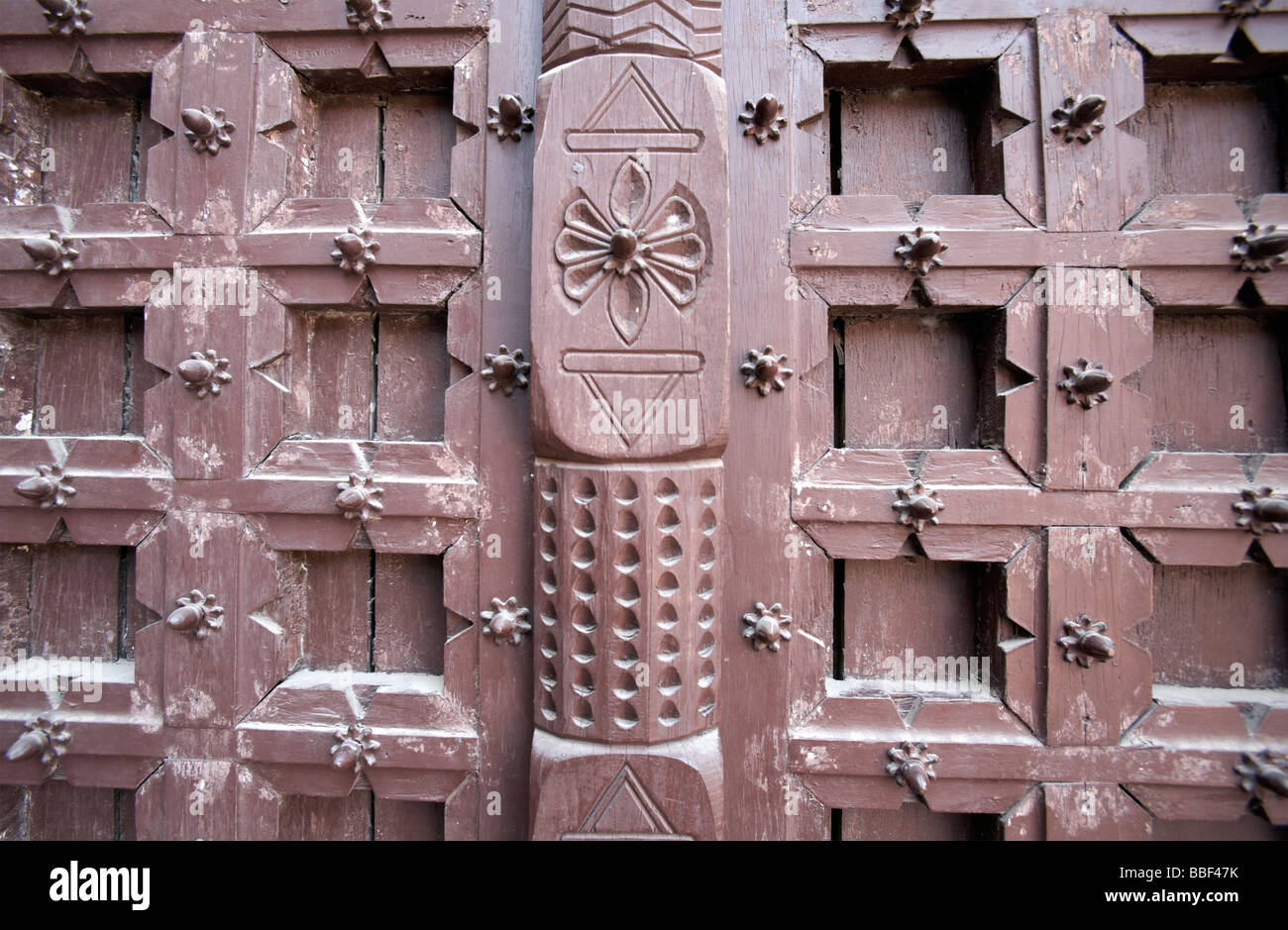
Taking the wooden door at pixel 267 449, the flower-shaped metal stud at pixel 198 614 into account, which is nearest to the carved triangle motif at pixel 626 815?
the wooden door at pixel 267 449

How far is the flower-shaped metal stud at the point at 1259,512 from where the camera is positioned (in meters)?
1.52

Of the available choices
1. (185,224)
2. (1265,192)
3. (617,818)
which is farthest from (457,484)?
(1265,192)

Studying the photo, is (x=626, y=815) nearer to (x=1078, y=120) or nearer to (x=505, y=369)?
(x=505, y=369)

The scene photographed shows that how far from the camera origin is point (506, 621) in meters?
1.58

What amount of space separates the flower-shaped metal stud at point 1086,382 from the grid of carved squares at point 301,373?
1978 millimetres

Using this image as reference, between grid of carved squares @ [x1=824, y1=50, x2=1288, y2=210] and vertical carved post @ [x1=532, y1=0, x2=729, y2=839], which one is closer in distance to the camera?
vertical carved post @ [x1=532, y1=0, x2=729, y2=839]

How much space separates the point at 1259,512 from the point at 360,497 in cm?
269

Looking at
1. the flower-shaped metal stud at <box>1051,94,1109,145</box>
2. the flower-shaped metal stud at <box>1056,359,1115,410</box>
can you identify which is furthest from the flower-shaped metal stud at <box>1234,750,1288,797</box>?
the flower-shaped metal stud at <box>1051,94,1109,145</box>

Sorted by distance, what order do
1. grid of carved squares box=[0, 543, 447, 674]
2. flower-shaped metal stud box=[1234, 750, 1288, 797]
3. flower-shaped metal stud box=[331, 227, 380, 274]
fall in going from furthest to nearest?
grid of carved squares box=[0, 543, 447, 674] < flower-shaped metal stud box=[331, 227, 380, 274] < flower-shaped metal stud box=[1234, 750, 1288, 797]

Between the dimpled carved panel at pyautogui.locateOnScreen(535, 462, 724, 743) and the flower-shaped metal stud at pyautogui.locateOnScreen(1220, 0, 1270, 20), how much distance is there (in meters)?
2.16

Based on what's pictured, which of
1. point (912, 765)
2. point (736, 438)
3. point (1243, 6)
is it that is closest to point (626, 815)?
point (912, 765)

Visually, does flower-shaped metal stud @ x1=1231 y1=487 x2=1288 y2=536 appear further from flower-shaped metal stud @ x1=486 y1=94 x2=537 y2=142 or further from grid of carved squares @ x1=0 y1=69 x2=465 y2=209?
grid of carved squares @ x1=0 y1=69 x2=465 y2=209

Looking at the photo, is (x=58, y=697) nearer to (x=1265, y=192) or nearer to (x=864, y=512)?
(x=864, y=512)

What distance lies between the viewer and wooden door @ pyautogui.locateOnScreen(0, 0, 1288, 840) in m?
1.58
